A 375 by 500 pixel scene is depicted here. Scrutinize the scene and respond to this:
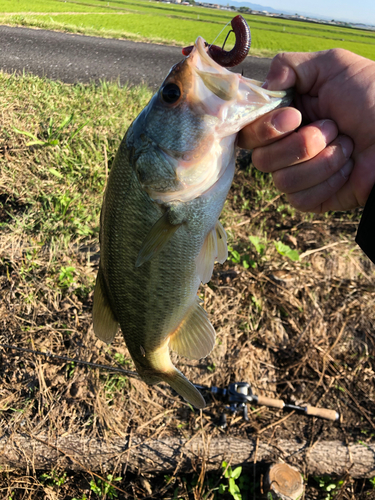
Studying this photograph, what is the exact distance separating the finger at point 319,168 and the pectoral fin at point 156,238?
25.4 inches

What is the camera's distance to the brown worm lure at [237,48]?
1.00 metres

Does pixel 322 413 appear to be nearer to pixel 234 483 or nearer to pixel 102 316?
pixel 234 483

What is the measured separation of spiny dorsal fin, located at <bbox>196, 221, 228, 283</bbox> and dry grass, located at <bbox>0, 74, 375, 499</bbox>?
59.3 inches

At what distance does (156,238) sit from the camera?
123cm

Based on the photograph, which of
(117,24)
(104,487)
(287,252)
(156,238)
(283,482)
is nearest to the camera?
(156,238)

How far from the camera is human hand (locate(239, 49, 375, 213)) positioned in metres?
1.34

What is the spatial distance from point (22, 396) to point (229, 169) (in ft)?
7.47

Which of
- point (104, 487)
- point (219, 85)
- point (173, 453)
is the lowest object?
point (104, 487)

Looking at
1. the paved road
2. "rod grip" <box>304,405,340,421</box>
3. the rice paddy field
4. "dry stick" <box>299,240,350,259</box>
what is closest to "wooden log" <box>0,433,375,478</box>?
the rice paddy field

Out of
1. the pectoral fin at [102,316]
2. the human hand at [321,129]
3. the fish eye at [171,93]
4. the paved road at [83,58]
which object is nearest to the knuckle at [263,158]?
the human hand at [321,129]

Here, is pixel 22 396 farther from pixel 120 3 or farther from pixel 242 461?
pixel 120 3

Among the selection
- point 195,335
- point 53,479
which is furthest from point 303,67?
point 53,479

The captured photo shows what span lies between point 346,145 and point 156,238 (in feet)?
3.11

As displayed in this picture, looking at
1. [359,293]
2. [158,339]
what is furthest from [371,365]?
[158,339]
